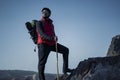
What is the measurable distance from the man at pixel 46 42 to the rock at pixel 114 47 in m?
4.39

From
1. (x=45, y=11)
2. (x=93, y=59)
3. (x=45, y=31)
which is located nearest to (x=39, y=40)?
(x=45, y=31)

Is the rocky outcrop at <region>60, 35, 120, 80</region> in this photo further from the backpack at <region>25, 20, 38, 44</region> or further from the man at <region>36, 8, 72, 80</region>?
the backpack at <region>25, 20, 38, 44</region>

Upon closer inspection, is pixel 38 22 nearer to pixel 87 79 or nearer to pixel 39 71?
pixel 39 71

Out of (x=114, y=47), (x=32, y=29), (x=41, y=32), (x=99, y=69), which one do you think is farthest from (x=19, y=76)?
(x=99, y=69)

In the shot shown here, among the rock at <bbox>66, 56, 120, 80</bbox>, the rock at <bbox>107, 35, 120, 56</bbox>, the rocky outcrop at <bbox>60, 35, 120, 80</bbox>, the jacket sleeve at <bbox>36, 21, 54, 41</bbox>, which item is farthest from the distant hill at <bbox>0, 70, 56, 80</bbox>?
the rock at <bbox>66, 56, 120, 80</bbox>

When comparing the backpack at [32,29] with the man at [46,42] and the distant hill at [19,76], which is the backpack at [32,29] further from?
the distant hill at [19,76]

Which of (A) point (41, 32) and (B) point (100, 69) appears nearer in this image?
(B) point (100, 69)

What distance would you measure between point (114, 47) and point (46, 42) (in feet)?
18.7

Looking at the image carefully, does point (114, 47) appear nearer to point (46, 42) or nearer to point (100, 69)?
point (46, 42)

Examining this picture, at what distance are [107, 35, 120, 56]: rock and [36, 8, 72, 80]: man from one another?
4386 millimetres

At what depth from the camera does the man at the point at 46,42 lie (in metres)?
9.54

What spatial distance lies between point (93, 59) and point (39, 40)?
7.72ft

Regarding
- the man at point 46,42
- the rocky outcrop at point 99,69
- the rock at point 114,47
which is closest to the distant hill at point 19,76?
the rock at point 114,47

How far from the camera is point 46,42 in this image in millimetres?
9648
